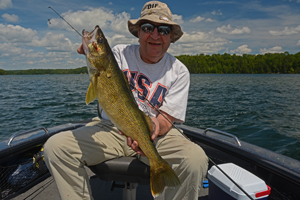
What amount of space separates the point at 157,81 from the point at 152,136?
1.04 metres

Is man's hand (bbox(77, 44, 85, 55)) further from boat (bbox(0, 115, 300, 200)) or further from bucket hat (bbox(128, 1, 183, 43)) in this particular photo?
boat (bbox(0, 115, 300, 200))

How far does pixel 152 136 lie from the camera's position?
2.41 metres

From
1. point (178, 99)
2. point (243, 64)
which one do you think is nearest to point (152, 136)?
point (178, 99)

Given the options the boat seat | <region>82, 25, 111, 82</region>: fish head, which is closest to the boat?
the boat seat

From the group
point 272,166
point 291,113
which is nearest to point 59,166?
point 272,166

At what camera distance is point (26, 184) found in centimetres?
349

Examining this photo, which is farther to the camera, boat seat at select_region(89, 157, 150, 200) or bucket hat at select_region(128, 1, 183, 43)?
bucket hat at select_region(128, 1, 183, 43)

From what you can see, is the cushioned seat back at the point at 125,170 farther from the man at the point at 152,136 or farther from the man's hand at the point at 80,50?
the man's hand at the point at 80,50

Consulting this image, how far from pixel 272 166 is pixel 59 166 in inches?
103

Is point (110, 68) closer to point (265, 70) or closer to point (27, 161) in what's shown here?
point (27, 161)

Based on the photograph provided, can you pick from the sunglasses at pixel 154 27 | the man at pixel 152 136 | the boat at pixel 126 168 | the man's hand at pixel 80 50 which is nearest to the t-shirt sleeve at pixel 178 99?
the man at pixel 152 136

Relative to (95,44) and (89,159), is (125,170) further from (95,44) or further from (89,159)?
(95,44)

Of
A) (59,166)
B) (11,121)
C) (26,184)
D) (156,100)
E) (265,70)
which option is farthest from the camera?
(265,70)

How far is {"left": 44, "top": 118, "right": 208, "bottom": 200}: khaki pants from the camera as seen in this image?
7.32 ft
